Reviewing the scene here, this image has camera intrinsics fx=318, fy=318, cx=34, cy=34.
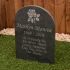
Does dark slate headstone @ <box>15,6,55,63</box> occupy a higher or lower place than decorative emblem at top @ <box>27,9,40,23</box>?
lower

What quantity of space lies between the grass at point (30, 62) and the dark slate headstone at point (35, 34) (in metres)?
0.09

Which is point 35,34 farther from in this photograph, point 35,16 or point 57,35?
point 57,35

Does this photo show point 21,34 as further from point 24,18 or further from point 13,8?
point 13,8

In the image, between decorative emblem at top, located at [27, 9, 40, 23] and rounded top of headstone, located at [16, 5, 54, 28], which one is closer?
rounded top of headstone, located at [16, 5, 54, 28]

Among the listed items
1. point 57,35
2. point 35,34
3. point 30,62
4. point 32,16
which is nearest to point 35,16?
point 32,16

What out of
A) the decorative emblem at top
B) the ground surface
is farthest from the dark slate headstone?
the ground surface

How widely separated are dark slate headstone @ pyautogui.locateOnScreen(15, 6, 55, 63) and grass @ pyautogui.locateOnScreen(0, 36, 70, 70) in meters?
0.09

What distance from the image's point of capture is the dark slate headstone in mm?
4488

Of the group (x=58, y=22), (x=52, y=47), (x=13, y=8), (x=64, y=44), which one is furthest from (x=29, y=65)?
(x=13, y=8)

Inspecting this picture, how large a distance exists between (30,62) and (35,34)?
0.44 meters

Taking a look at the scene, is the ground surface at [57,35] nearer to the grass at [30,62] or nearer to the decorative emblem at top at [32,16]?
the grass at [30,62]

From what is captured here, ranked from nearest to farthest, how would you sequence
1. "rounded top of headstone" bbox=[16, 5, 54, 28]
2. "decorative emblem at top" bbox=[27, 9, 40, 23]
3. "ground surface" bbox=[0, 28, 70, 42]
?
"rounded top of headstone" bbox=[16, 5, 54, 28] < "decorative emblem at top" bbox=[27, 9, 40, 23] < "ground surface" bbox=[0, 28, 70, 42]

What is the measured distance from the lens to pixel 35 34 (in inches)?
182

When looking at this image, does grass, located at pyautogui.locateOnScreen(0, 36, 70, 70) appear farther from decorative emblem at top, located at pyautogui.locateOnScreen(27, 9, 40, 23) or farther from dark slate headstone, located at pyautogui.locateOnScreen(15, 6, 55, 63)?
decorative emblem at top, located at pyautogui.locateOnScreen(27, 9, 40, 23)
